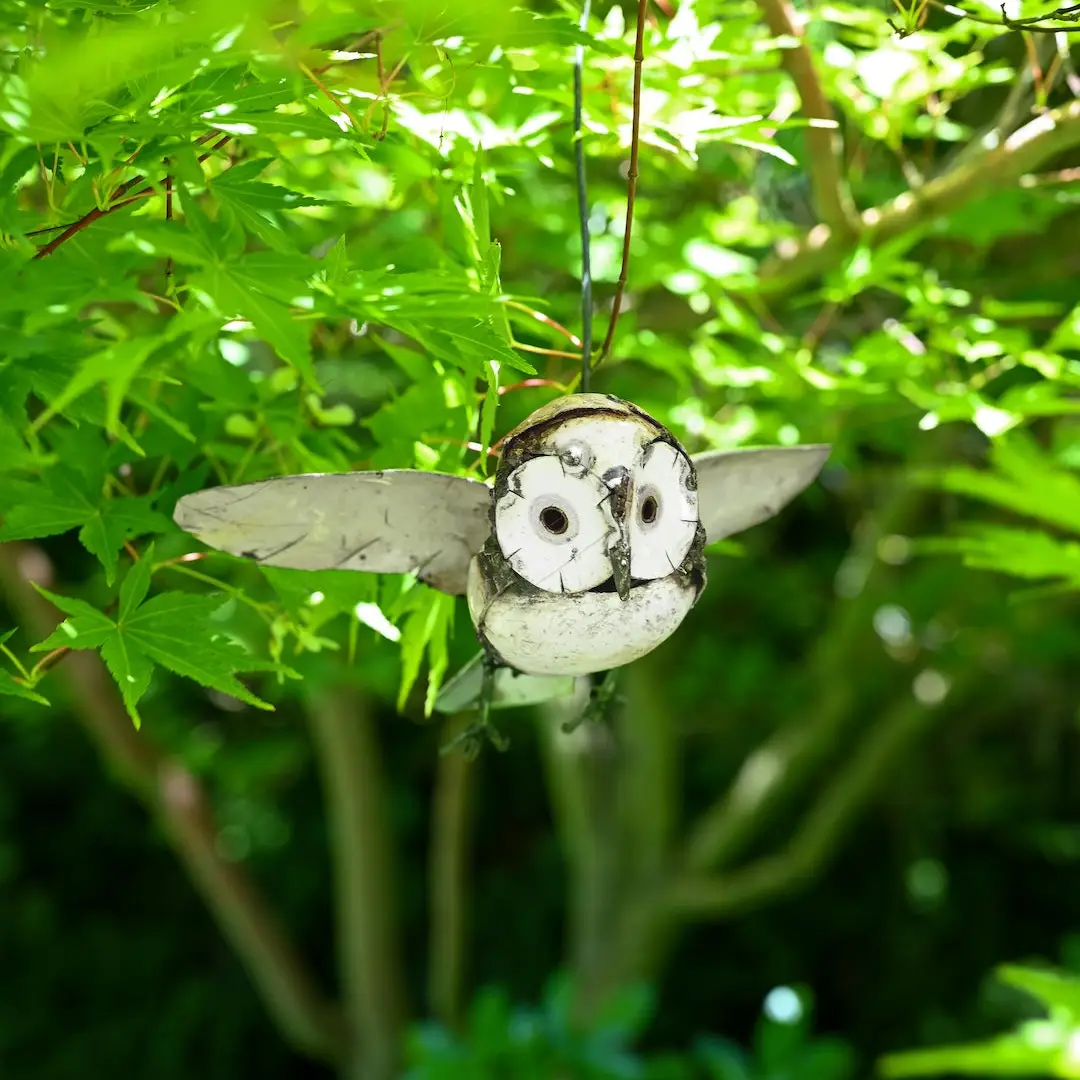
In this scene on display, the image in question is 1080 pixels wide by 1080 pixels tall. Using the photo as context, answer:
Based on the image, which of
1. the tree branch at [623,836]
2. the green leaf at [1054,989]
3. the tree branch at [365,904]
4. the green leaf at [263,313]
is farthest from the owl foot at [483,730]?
the tree branch at [365,904]

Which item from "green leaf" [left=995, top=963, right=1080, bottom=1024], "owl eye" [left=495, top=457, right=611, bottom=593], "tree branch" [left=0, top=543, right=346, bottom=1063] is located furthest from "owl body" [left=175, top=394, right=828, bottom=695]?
"tree branch" [left=0, top=543, right=346, bottom=1063]

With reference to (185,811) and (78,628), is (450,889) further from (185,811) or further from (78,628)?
(78,628)

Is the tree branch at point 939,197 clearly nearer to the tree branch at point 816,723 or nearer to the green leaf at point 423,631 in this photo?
the green leaf at point 423,631

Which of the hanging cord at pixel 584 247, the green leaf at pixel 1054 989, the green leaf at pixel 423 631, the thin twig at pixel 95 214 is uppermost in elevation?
the thin twig at pixel 95 214

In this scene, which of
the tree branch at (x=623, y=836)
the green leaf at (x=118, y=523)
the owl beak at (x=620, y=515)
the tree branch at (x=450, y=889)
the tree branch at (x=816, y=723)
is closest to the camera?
the owl beak at (x=620, y=515)

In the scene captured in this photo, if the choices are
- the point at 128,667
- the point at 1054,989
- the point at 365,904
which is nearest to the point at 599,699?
the point at 128,667

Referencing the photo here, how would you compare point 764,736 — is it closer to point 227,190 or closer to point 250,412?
point 250,412
